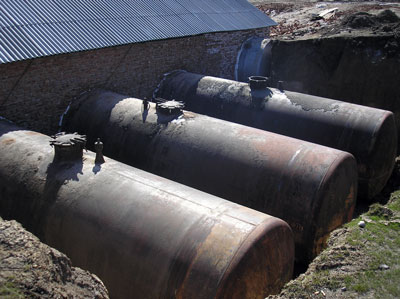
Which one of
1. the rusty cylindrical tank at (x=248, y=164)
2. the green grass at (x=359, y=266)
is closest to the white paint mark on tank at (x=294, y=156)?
the rusty cylindrical tank at (x=248, y=164)

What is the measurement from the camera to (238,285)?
4434 mm

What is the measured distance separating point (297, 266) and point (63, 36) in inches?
307

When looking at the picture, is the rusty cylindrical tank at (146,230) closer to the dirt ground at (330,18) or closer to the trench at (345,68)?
the trench at (345,68)

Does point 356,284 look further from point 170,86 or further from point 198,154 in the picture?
point 170,86

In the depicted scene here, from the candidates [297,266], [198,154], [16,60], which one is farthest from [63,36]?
[297,266]

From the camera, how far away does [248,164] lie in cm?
694

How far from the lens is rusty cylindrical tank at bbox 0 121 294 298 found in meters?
4.45

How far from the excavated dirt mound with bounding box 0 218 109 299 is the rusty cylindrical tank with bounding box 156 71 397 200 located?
20.3 ft

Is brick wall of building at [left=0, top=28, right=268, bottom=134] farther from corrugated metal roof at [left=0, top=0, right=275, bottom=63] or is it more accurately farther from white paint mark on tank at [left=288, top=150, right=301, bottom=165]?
white paint mark on tank at [left=288, top=150, right=301, bottom=165]

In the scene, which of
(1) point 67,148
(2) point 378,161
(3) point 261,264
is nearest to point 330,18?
(2) point 378,161

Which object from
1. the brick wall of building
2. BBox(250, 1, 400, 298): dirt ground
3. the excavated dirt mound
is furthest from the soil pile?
the excavated dirt mound

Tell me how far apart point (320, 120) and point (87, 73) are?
6.15 m

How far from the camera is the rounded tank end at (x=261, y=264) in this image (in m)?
4.37

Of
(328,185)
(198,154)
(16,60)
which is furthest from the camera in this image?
(16,60)
